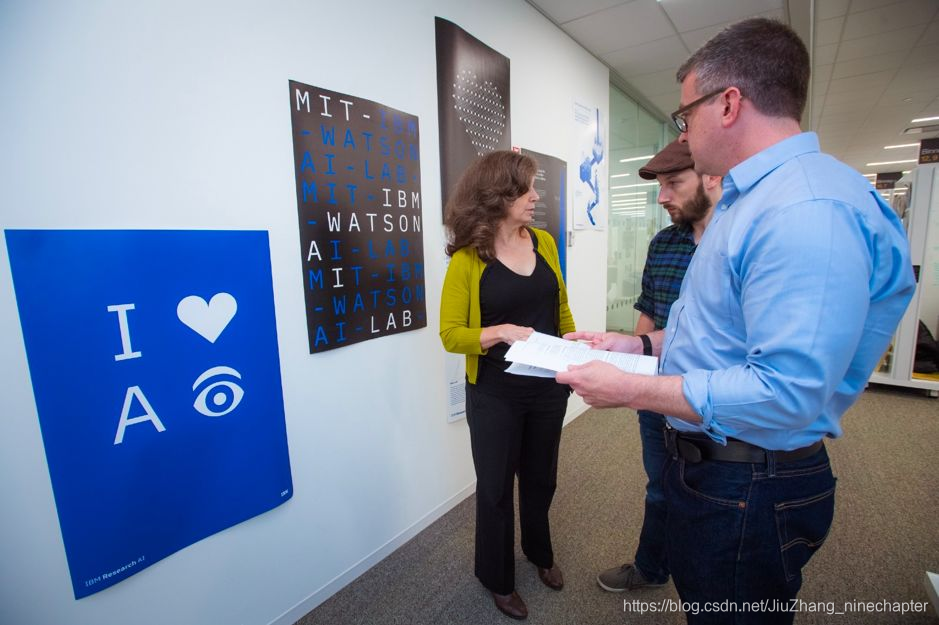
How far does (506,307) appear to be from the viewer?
1.50 metres

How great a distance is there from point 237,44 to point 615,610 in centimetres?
232

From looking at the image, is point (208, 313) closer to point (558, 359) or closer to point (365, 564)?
point (558, 359)

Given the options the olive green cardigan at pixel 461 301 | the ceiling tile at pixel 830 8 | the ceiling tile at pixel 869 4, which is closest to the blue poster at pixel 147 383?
the olive green cardigan at pixel 461 301

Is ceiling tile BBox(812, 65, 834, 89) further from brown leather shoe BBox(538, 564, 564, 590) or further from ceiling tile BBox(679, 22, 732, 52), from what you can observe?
brown leather shoe BBox(538, 564, 564, 590)

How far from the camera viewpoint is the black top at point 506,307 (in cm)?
149

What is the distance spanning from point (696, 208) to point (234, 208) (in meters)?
1.51

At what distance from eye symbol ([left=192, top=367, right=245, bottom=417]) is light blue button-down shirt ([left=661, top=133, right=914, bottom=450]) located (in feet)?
4.19

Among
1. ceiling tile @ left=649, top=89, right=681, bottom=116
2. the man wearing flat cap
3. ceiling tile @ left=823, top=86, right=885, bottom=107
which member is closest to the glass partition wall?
ceiling tile @ left=649, top=89, right=681, bottom=116

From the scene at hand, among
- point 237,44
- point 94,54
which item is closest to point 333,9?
point 237,44

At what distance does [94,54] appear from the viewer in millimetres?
1078

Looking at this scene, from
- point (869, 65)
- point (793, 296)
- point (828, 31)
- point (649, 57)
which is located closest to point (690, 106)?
point (793, 296)

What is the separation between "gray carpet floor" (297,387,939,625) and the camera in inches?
64.6

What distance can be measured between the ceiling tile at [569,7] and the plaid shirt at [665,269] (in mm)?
1922

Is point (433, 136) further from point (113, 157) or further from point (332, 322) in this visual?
point (113, 157)
